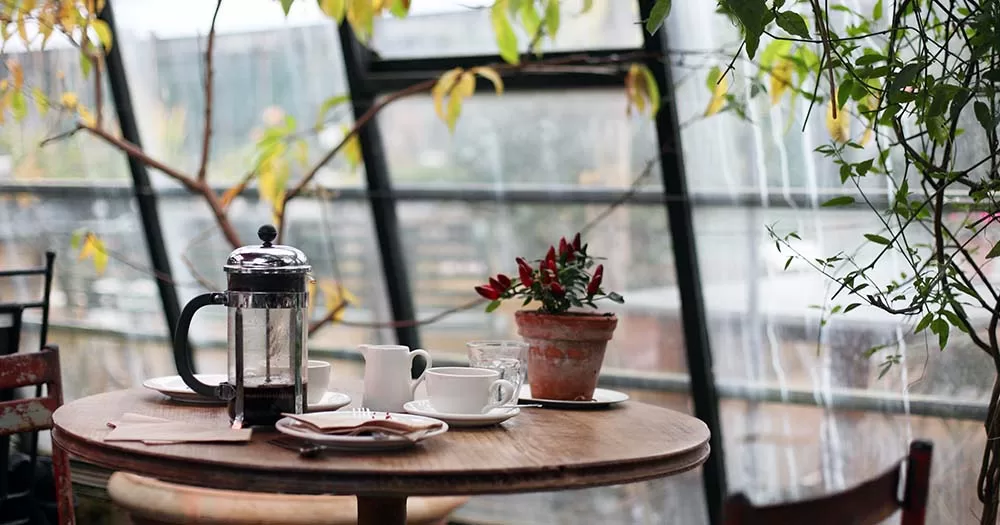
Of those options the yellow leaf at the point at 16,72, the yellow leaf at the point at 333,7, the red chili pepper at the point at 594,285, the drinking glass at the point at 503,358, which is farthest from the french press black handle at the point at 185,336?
the yellow leaf at the point at 16,72

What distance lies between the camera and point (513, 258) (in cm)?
354

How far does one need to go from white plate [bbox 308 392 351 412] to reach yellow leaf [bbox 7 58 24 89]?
7.54 feet

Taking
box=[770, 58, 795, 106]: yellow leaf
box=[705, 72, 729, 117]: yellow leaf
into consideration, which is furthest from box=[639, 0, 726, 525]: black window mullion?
box=[770, 58, 795, 106]: yellow leaf

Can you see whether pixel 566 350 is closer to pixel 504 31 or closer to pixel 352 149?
pixel 504 31

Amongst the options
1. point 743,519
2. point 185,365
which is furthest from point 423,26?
point 743,519

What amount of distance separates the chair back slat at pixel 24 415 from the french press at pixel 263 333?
570 millimetres

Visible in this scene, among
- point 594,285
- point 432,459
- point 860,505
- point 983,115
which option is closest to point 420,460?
point 432,459

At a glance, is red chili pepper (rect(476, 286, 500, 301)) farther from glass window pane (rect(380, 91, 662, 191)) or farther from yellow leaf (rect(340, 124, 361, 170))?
yellow leaf (rect(340, 124, 361, 170))

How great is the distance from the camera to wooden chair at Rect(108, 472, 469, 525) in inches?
102

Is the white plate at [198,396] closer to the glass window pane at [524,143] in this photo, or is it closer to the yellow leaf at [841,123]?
the yellow leaf at [841,123]

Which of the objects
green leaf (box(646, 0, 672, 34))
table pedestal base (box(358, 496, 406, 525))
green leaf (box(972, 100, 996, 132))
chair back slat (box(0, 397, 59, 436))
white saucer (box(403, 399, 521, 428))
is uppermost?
green leaf (box(646, 0, 672, 34))

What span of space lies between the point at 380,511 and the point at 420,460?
0.98ft

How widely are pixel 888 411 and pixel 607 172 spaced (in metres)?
1.02

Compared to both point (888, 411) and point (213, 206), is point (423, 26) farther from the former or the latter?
point (888, 411)
